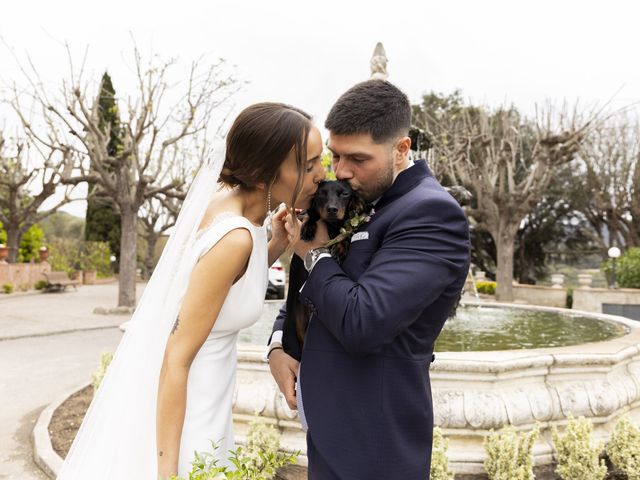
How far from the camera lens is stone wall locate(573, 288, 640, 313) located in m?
19.5

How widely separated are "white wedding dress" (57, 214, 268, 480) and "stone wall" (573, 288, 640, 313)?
20.5 meters

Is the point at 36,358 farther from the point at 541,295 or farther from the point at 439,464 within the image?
the point at 541,295

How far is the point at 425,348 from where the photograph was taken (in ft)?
6.06

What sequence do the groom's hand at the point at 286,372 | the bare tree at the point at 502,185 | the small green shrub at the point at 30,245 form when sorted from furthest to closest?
the small green shrub at the point at 30,245, the bare tree at the point at 502,185, the groom's hand at the point at 286,372

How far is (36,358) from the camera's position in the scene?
952 centimetres

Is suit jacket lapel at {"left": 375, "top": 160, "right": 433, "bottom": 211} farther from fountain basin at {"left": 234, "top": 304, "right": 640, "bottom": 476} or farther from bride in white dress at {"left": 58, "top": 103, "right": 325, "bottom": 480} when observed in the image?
fountain basin at {"left": 234, "top": 304, "right": 640, "bottom": 476}

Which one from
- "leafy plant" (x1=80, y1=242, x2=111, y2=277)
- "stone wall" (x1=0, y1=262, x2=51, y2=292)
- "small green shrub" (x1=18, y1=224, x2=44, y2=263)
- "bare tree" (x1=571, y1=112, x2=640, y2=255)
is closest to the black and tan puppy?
"stone wall" (x1=0, y1=262, x2=51, y2=292)

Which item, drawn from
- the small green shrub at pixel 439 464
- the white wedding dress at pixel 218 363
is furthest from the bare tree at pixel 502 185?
the white wedding dress at pixel 218 363

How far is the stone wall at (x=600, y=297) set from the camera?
19500mm

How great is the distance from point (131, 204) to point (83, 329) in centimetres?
417

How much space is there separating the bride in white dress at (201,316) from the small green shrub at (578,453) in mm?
2781

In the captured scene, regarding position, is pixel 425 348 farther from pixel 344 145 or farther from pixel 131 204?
pixel 131 204

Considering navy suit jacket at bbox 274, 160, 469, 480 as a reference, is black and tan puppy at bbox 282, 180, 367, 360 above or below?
above

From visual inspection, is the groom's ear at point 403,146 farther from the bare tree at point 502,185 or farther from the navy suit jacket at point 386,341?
the bare tree at point 502,185
